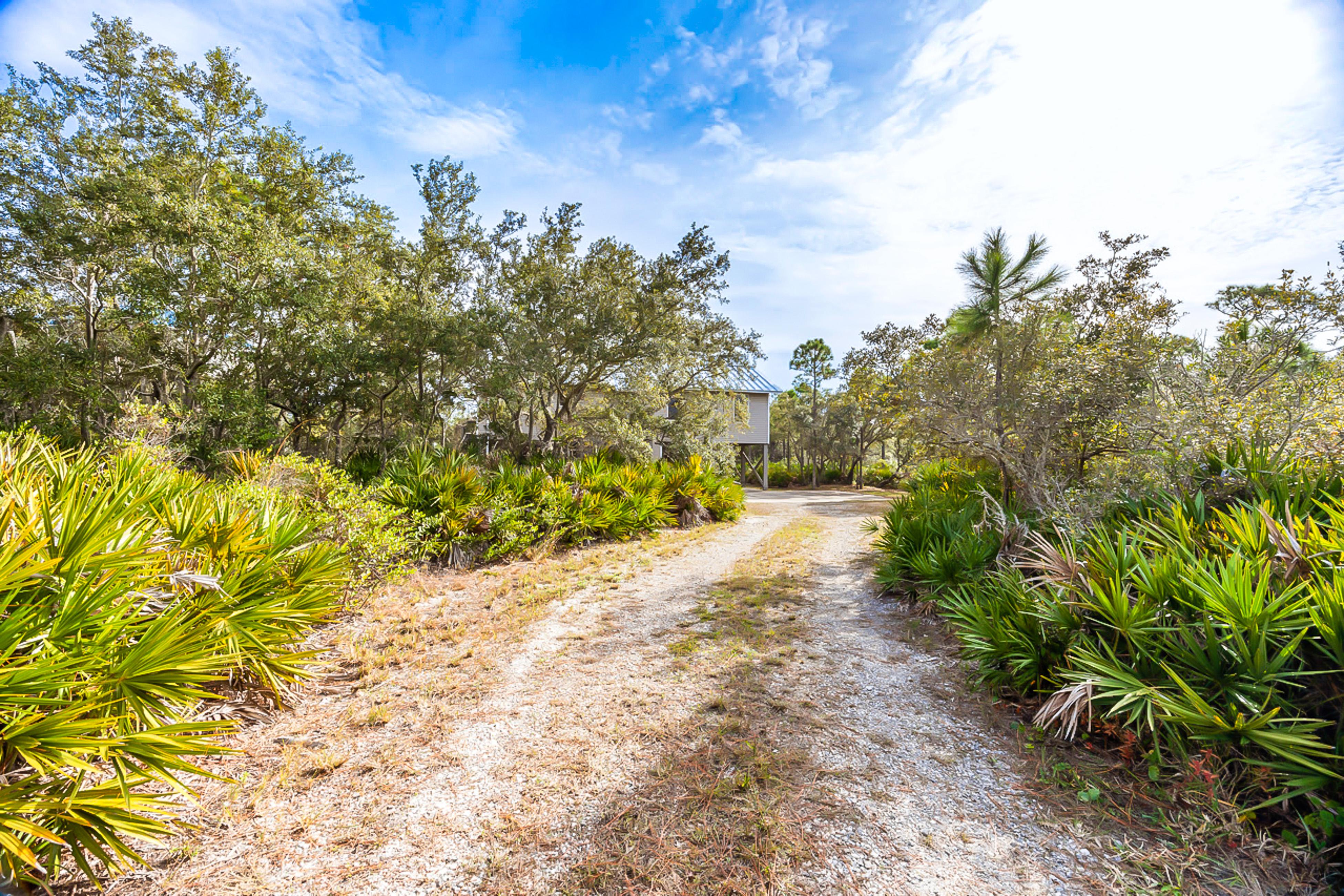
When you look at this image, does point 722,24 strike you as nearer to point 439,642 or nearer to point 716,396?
point 716,396

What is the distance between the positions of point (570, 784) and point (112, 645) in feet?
7.41

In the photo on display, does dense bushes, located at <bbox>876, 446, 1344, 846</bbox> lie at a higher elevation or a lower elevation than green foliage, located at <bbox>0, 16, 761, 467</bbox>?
lower

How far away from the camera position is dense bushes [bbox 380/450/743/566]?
7.30 meters

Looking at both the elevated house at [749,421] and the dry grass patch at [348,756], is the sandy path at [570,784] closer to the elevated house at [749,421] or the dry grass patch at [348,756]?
the dry grass patch at [348,756]

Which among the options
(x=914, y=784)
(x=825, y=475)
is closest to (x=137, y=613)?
(x=914, y=784)

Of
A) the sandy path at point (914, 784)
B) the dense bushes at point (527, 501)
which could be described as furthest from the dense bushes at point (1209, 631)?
the dense bushes at point (527, 501)

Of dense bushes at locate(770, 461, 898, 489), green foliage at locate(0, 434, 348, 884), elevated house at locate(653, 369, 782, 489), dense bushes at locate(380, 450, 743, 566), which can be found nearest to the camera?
green foliage at locate(0, 434, 348, 884)

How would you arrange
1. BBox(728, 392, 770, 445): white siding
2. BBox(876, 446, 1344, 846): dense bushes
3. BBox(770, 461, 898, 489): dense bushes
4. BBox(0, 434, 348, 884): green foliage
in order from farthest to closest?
1. BBox(770, 461, 898, 489): dense bushes
2. BBox(728, 392, 770, 445): white siding
3. BBox(876, 446, 1344, 846): dense bushes
4. BBox(0, 434, 348, 884): green foliage

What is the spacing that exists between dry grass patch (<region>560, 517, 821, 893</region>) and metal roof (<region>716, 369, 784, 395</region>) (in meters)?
11.3

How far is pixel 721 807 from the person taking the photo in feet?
8.21

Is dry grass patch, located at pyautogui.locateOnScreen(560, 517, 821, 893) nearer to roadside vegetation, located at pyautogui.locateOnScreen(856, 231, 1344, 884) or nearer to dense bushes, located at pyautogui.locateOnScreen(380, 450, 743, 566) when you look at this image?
roadside vegetation, located at pyautogui.locateOnScreen(856, 231, 1344, 884)

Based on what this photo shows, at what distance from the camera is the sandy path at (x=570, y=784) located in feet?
6.82

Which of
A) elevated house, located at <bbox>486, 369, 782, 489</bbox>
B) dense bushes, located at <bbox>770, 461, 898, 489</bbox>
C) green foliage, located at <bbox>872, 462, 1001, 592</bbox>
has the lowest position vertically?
dense bushes, located at <bbox>770, 461, 898, 489</bbox>

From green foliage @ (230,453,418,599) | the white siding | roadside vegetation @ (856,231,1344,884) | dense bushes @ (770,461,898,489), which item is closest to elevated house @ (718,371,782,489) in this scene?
the white siding
